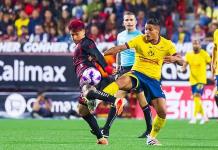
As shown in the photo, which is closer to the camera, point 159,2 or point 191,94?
point 191,94

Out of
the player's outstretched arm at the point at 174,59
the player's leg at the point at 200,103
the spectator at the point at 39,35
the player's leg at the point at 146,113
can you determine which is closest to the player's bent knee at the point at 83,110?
the player's outstretched arm at the point at 174,59

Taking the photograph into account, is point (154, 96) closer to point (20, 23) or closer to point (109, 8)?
point (20, 23)

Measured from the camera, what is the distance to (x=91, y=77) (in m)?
13.8

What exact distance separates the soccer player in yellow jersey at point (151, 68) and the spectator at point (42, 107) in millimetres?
12607

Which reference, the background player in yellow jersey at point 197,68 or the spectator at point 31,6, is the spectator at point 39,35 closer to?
the spectator at point 31,6

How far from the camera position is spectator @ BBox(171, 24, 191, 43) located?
28406 mm

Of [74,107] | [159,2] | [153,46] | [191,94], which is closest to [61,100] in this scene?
[74,107]

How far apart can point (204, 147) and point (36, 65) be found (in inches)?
574

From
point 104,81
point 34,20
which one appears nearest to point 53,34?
point 34,20

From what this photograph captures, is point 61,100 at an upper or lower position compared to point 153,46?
lower

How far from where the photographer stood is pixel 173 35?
2892cm

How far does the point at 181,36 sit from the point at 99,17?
11.2ft

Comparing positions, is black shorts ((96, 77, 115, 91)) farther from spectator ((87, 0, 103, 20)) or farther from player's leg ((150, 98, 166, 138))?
spectator ((87, 0, 103, 20))

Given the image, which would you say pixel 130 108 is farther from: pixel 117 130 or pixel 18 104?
pixel 117 130
